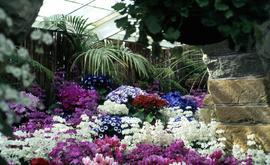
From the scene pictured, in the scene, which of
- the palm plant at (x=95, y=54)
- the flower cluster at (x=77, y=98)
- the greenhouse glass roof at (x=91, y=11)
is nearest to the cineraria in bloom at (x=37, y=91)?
the flower cluster at (x=77, y=98)

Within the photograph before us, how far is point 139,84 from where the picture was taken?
741 cm

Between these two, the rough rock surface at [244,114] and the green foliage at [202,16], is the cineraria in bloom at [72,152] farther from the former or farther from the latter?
the green foliage at [202,16]

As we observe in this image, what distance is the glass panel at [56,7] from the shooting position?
8578 mm

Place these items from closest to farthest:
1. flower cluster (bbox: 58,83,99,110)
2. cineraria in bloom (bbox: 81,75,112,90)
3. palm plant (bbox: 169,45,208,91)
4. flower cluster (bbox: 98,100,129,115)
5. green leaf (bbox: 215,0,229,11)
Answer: green leaf (bbox: 215,0,229,11), flower cluster (bbox: 98,100,129,115), flower cluster (bbox: 58,83,99,110), cineraria in bloom (bbox: 81,75,112,90), palm plant (bbox: 169,45,208,91)

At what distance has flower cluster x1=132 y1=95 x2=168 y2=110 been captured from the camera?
17.4 feet

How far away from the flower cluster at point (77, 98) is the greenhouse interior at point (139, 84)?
0.01 meters

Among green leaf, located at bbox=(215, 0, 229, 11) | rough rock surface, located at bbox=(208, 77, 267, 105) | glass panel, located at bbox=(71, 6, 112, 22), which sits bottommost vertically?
rough rock surface, located at bbox=(208, 77, 267, 105)

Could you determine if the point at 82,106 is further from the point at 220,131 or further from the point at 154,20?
the point at 154,20

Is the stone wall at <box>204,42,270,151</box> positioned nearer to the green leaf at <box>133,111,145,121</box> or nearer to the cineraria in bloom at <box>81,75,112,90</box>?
the green leaf at <box>133,111,145,121</box>

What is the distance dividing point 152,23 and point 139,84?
6006 mm

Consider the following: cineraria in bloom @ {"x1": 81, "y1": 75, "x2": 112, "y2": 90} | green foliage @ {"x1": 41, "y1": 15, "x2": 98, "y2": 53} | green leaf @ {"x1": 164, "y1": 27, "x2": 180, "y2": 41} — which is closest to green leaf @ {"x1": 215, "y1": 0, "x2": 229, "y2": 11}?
green leaf @ {"x1": 164, "y1": 27, "x2": 180, "y2": 41}

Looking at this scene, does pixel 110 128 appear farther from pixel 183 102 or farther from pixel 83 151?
pixel 183 102

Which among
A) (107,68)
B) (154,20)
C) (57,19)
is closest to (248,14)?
(154,20)

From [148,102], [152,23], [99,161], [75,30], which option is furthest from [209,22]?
[75,30]
